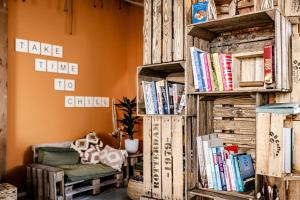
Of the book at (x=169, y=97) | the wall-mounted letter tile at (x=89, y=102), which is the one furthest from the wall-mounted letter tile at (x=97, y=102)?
the book at (x=169, y=97)

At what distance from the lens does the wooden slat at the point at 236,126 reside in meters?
2.27

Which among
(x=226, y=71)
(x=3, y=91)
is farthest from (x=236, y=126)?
(x=3, y=91)

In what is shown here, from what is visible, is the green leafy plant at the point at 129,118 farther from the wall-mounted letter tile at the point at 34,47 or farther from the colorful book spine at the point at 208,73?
the colorful book spine at the point at 208,73

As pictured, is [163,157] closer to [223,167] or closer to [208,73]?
[223,167]

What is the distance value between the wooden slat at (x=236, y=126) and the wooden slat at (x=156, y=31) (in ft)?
2.27

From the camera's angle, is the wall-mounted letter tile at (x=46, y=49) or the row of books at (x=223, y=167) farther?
the wall-mounted letter tile at (x=46, y=49)

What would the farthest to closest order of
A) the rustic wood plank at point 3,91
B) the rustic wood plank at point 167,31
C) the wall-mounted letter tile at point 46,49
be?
the wall-mounted letter tile at point 46,49 < the rustic wood plank at point 3,91 < the rustic wood plank at point 167,31

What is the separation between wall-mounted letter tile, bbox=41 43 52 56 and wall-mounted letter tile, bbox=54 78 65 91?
394 millimetres

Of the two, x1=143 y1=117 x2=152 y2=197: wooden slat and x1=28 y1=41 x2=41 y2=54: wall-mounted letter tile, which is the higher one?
x1=28 y1=41 x2=41 y2=54: wall-mounted letter tile

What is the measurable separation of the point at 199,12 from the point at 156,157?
1162 mm

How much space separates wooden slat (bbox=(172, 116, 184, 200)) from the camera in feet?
7.47

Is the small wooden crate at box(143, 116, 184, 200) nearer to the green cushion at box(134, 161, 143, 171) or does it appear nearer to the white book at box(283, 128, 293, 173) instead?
the white book at box(283, 128, 293, 173)

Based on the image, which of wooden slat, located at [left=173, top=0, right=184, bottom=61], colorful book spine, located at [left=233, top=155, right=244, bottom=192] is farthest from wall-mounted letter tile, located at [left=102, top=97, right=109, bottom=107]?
colorful book spine, located at [left=233, top=155, right=244, bottom=192]

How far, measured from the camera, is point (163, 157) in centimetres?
240
